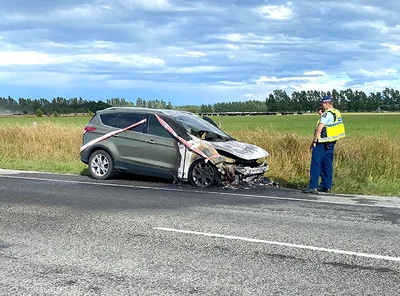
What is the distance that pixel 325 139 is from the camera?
9.97 m

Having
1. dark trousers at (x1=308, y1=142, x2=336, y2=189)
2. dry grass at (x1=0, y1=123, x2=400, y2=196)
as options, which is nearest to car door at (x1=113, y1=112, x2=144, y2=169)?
dry grass at (x1=0, y1=123, x2=400, y2=196)

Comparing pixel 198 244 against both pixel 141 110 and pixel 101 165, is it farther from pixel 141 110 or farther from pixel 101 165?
pixel 101 165

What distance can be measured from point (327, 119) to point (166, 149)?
3.59 meters

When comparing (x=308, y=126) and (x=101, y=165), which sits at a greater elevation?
(x=308, y=126)

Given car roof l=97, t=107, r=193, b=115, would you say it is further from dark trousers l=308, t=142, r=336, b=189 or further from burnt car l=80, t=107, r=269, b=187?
dark trousers l=308, t=142, r=336, b=189

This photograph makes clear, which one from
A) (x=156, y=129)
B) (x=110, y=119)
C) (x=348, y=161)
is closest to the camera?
(x=156, y=129)

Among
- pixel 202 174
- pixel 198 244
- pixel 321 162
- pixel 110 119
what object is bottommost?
pixel 198 244

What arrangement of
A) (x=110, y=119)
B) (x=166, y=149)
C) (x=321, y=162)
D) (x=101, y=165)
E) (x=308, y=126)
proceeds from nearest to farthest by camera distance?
(x=321, y=162) < (x=166, y=149) < (x=101, y=165) < (x=110, y=119) < (x=308, y=126)

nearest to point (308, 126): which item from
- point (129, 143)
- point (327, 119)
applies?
point (129, 143)

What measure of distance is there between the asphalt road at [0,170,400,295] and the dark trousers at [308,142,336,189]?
60 centimetres

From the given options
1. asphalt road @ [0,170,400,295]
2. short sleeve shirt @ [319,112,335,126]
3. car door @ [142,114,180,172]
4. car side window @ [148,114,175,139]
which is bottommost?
asphalt road @ [0,170,400,295]

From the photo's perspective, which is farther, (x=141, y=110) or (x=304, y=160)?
(x=304, y=160)

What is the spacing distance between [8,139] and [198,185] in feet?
43.7

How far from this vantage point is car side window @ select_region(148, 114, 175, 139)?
1098 cm
